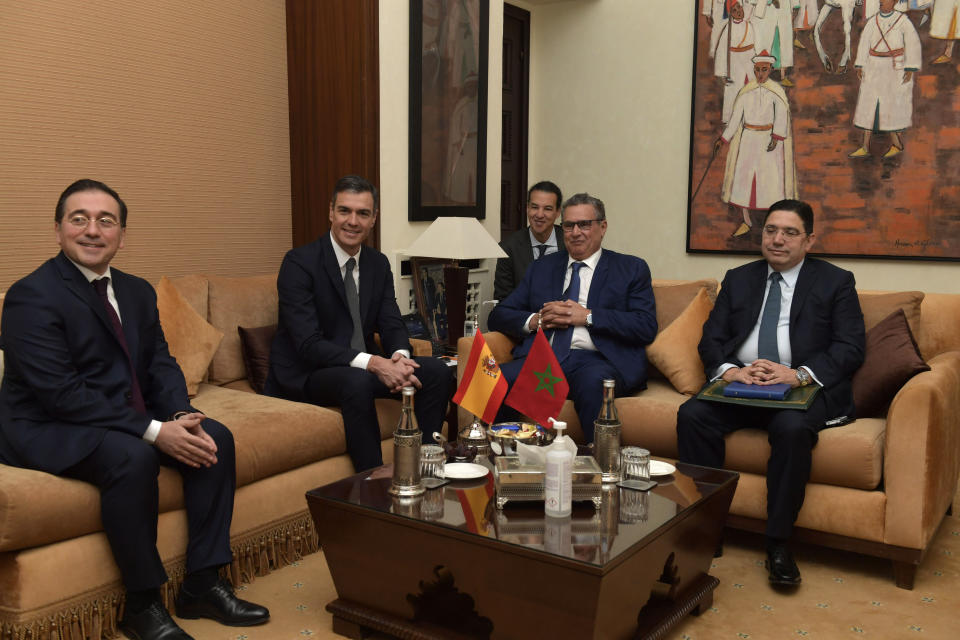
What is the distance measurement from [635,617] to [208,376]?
7.28 feet

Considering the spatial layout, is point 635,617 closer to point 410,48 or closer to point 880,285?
point 410,48

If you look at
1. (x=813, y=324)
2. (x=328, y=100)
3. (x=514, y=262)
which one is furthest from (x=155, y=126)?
(x=813, y=324)

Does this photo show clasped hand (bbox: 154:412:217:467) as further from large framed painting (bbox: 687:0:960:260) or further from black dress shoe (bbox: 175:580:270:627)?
large framed painting (bbox: 687:0:960:260)

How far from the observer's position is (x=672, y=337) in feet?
12.2

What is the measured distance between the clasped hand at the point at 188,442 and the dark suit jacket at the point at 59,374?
7cm

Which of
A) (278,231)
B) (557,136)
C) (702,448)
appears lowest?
(702,448)

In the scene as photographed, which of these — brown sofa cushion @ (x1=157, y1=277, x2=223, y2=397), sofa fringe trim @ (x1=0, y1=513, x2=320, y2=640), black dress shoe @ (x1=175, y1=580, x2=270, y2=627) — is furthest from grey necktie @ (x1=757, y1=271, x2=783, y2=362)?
brown sofa cushion @ (x1=157, y1=277, x2=223, y2=397)

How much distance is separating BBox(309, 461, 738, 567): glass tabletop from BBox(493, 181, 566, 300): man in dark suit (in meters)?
2.22

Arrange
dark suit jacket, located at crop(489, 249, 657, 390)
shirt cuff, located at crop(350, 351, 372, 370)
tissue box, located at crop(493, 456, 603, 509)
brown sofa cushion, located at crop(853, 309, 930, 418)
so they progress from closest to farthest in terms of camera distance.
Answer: tissue box, located at crop(493, 456, 603, 509)
brown sofa cushion, located at crop(853, 309, 930, 418)
shirt cuff, located at crop(350, 351, 372, 370)
dark suit jacket, located at crop(489, 249, 657, 390)

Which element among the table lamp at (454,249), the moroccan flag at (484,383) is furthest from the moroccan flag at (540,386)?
the table lamp at (454,249)

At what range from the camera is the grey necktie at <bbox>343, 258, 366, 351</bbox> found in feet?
11.8

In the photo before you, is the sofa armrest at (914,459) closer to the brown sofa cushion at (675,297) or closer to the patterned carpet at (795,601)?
the patterned carpet at (795,601)

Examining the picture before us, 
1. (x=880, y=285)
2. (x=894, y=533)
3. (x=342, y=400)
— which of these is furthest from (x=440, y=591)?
(x=880, y=285)

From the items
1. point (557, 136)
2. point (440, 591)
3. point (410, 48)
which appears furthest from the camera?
point (557, 136)
